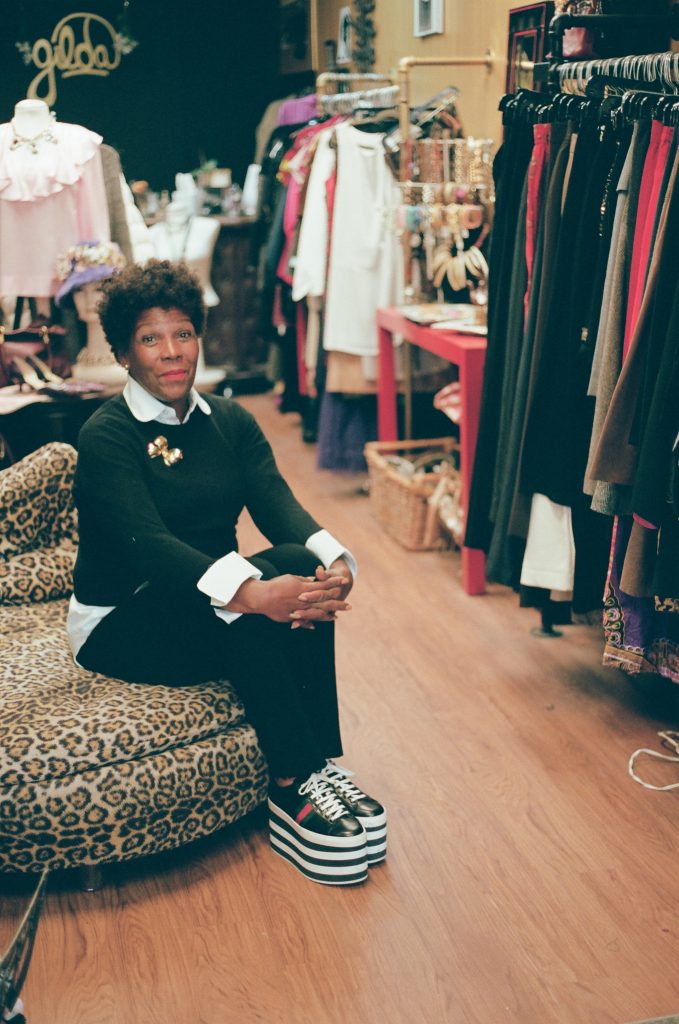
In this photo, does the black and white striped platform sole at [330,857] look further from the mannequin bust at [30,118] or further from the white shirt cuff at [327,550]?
the mannequin bust at [30,118]

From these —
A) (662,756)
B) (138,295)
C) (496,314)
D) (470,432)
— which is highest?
(138,295)

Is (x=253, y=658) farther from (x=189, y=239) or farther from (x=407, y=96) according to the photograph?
(x=189, y=239)

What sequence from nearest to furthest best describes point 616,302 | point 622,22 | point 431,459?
point 616,302
point 622,22
point 431,459

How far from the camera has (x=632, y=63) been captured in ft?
8.73

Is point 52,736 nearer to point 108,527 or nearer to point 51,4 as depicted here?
point 108,527

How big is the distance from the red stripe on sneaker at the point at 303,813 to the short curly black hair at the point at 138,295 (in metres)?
1.00

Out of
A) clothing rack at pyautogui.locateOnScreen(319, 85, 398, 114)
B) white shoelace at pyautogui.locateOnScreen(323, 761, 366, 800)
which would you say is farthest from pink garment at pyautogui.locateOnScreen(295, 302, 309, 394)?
white shoelace at pyautogui.locateOnScreen(323, 761, 366, 800)

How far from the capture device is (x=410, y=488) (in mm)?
4027

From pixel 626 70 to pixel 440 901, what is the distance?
192 cm

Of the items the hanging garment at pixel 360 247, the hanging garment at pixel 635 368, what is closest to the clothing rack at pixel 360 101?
the hanging garment at pixel 360 247

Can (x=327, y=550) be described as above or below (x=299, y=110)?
below

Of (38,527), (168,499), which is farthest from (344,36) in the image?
(168,499)

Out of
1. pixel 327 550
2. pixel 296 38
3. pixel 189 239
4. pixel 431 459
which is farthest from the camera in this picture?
pixel 296 38

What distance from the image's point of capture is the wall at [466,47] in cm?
404
